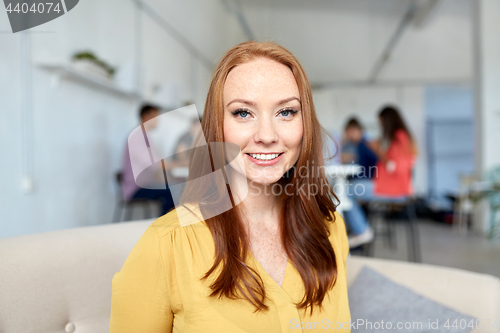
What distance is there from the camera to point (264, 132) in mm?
704

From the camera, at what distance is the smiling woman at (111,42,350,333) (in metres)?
0.68

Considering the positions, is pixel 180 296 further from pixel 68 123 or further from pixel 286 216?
pixel 68 123

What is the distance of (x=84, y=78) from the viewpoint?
268cm

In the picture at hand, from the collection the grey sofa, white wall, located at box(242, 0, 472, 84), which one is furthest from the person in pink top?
white wall, located at box(242, 0, 472, 84)

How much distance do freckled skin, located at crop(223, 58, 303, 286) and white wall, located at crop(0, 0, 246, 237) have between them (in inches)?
33.6

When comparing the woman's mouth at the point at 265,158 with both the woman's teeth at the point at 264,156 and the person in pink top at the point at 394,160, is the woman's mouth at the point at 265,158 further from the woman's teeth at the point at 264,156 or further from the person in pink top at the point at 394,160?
the person in pink top at the point at 394,160

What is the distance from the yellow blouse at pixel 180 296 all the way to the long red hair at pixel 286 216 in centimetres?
2

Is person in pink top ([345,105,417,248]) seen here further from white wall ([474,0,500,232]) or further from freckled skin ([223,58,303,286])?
white wall ([474,0,500,232])

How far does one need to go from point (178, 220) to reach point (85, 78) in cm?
239

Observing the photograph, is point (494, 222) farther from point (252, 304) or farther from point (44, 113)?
point (44, 113)

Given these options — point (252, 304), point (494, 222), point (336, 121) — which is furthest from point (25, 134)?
point (336, 121)

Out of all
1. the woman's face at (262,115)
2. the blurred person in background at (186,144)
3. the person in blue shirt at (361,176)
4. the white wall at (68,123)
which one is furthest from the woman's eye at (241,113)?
the person in blue shirt at (361,176)

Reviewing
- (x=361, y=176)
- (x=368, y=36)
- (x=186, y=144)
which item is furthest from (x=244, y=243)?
(x=368, y=36)

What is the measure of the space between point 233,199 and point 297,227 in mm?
193
